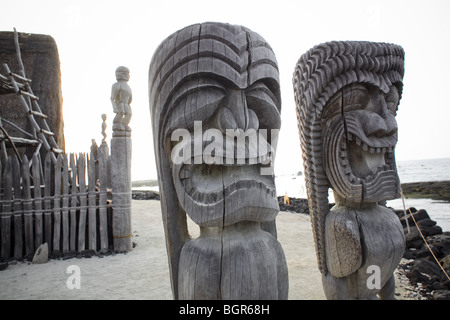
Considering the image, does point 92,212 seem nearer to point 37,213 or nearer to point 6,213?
point 37,213

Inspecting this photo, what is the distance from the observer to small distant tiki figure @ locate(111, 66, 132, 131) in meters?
6.01

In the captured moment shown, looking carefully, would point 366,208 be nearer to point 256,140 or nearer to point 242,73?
point 256,140

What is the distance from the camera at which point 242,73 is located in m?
1.82

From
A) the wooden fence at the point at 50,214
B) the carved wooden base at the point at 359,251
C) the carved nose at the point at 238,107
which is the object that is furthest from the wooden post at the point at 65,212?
the carved nose at the point at 238,107

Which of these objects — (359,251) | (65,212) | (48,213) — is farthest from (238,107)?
(48,213)

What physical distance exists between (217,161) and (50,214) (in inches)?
221

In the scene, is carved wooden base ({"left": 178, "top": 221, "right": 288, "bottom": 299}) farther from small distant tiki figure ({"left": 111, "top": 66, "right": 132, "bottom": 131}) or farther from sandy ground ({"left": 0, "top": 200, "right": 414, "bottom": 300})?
small distant tiki figure ({"left": 111, "top": 66, "right": 132, "bottom": 131})

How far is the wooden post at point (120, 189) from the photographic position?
596 cm

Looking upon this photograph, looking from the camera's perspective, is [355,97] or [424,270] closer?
[355,97]

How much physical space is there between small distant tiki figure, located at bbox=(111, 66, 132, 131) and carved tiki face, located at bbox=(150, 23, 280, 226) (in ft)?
14.5

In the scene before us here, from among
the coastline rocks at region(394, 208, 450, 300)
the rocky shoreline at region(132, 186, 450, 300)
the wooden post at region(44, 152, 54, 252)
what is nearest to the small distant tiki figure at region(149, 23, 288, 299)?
the rocky shoreline at region(132, 186, 450, 300)

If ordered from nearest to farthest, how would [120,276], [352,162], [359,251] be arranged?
[359,251]
[352,162]
[120,276]

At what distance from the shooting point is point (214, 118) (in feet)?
6.10

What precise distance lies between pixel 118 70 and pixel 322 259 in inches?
212
